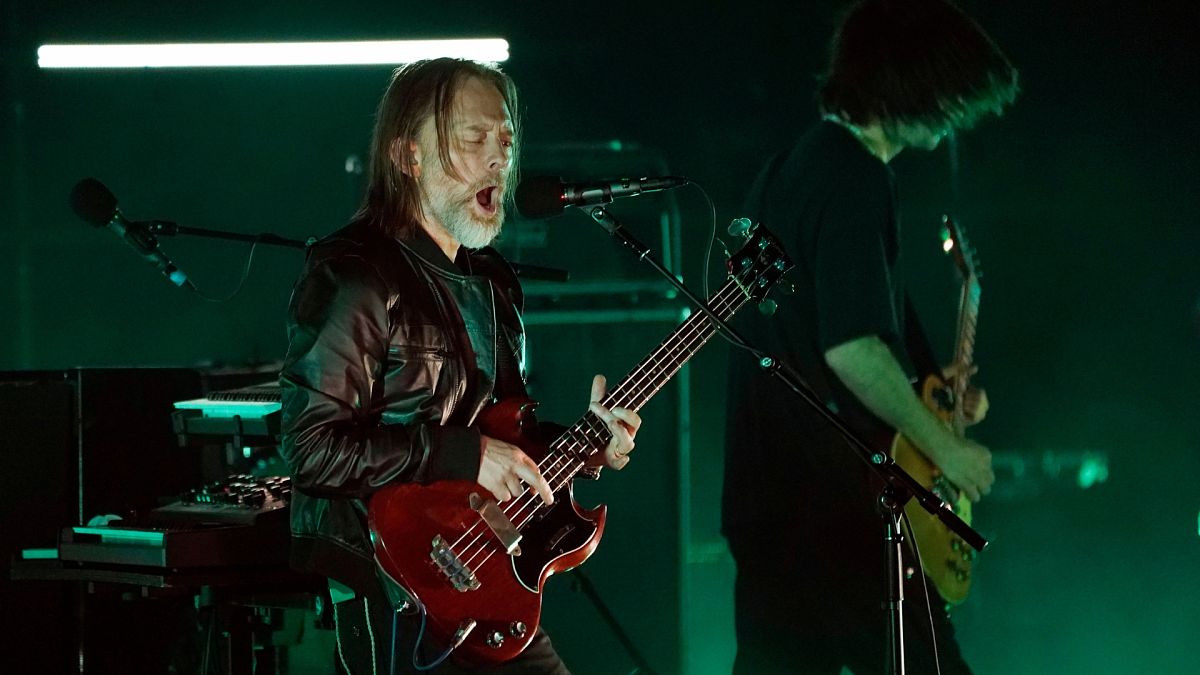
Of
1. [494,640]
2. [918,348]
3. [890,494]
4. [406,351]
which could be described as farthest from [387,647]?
[918,348]

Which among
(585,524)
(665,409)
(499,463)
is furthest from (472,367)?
(665,409)

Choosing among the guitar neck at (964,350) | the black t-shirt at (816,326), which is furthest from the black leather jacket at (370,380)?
the guitar neck at (964,350)

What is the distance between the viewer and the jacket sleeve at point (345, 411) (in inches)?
87.2

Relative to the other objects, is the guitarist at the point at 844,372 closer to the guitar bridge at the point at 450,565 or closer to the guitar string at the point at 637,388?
the guitar string at the point at 637,388

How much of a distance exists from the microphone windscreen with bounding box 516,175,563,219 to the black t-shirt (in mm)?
932

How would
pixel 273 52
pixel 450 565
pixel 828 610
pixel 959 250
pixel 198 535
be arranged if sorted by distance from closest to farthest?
pixel 450 565 → pixel 198 535 → pixel 828 610 → pixel 959 250 → pixel 273 52

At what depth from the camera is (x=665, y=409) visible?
4.05 metres

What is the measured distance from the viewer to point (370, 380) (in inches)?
90.2

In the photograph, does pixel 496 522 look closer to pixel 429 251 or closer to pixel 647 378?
pixel 647 378

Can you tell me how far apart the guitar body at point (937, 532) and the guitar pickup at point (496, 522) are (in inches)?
46.8

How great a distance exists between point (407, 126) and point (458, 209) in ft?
0.73

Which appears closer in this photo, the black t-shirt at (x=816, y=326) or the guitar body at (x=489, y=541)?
the guitar body at (x=489, y=541)

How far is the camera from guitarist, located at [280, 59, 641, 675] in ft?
7.34

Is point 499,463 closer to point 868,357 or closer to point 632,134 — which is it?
point 868,357
